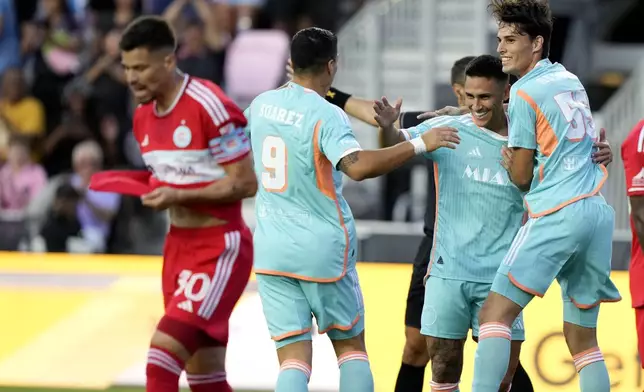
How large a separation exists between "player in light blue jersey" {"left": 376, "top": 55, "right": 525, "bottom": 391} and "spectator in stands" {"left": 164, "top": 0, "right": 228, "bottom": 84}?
7363mm

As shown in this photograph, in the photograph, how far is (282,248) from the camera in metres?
6.22

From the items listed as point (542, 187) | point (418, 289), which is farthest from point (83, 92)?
point (542, 187)

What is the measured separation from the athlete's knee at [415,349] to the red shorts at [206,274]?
3.62 feet

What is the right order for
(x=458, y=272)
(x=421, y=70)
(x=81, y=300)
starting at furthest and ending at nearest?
(x=421, y=70) < (x=81, y=300) < (x=458, y=272)

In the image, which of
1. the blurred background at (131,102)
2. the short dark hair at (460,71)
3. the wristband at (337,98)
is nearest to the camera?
the short dark hair at (460,71)

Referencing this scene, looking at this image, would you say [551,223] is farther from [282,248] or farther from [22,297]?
[22,297]

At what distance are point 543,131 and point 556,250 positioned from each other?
0.57 m

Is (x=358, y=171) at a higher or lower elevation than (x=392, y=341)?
higher

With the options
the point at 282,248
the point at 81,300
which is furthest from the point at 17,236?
the point at 282,248

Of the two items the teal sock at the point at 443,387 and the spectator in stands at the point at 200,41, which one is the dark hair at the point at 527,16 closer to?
the teal sock at the point at 443,387

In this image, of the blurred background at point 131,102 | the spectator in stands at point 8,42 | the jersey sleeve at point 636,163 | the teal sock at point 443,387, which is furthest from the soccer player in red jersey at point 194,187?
the spectator in stands at point 8,42

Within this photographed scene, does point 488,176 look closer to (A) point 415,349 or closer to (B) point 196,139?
(A) point 415,349

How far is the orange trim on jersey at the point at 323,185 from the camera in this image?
6148 millimetres

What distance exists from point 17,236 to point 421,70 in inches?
208
